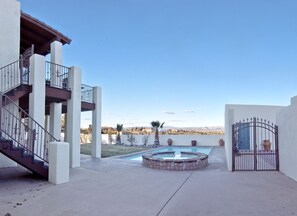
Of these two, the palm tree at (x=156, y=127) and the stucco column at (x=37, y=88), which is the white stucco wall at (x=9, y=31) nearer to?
the stucco column at (x=37, y=88)

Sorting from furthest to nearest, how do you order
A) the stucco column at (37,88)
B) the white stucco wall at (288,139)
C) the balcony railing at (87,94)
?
the balcony railing at (87,94) → the stucco column at (37,88) → the white stucco wall at (288,139)

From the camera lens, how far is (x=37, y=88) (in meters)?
10.9

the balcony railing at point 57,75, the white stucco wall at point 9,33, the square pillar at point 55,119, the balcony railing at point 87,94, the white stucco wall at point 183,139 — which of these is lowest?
the white stucco wall at point 183,139

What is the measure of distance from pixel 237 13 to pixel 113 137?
21571mm

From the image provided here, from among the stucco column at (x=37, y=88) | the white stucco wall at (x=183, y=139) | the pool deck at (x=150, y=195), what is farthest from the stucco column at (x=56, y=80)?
the white stucco wall at (x=183, y=139)

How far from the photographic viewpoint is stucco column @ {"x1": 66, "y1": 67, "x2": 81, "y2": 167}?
12406 mm

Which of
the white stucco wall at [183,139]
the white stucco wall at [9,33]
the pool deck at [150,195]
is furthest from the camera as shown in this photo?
the white stucco wall at [183,139]

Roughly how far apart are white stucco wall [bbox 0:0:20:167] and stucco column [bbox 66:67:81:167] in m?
2.89

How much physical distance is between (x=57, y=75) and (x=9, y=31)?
301 centimetres

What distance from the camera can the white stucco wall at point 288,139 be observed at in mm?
9180

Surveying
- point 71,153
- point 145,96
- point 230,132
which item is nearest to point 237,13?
point 230,132

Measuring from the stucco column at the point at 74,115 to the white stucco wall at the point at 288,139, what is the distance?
30.5 ft

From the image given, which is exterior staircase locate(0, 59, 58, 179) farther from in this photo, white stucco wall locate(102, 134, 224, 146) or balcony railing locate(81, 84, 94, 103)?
white stucco wall locate(102, 134, 224, 146)

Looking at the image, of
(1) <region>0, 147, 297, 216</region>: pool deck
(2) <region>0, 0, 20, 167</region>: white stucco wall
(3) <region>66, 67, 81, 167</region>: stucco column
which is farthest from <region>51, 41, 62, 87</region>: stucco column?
(1) <region>0, 147, 297, 216</region>: pool deck
